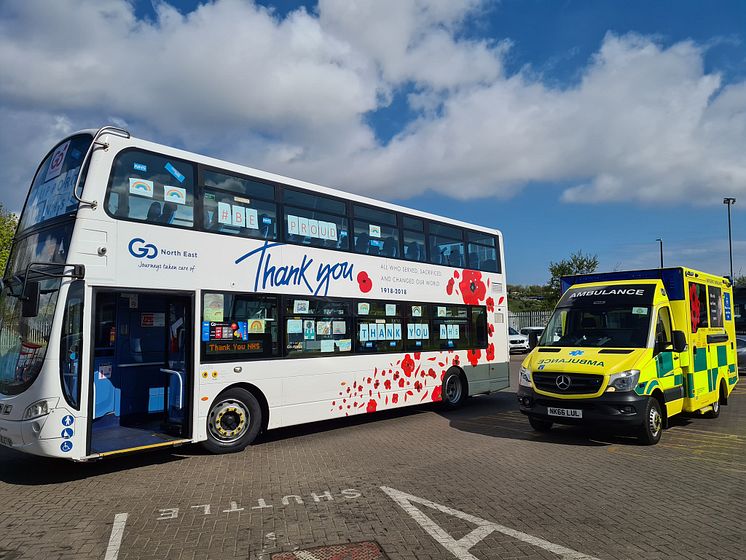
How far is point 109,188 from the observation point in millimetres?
7160

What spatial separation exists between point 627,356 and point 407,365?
4.20 meters

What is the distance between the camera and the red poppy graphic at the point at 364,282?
10453mm

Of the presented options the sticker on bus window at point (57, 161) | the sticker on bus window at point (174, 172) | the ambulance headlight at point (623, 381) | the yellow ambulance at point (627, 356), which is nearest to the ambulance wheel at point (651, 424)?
the yellow ambulance at point (627, 356)

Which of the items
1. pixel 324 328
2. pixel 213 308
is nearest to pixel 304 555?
pixel 213 308

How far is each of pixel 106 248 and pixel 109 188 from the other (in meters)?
0.78

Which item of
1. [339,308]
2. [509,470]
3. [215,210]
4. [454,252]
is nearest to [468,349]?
[454,252]

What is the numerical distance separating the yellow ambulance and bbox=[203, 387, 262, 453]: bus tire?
4.48 metres

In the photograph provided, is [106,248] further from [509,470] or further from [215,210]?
[509,470]

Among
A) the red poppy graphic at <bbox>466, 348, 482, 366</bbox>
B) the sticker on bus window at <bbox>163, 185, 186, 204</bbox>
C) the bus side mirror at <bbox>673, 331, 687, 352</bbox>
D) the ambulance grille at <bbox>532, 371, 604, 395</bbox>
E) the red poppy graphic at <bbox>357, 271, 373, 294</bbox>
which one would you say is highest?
the sticker on bus window at <bbox>163, 185, 186, 204</bbox>

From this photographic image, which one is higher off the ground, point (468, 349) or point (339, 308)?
point (339, 308)

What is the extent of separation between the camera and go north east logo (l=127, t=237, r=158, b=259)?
7.32 m

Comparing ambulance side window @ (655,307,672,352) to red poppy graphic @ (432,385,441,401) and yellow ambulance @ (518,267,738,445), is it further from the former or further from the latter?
red poppy graphic @ (432,385,441,401)

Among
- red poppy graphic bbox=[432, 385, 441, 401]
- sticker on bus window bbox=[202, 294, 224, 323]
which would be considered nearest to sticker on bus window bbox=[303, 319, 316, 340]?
sticker on bus window bbox=[202, 294, 224, 323]

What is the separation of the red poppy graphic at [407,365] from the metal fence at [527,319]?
88.0 ft
